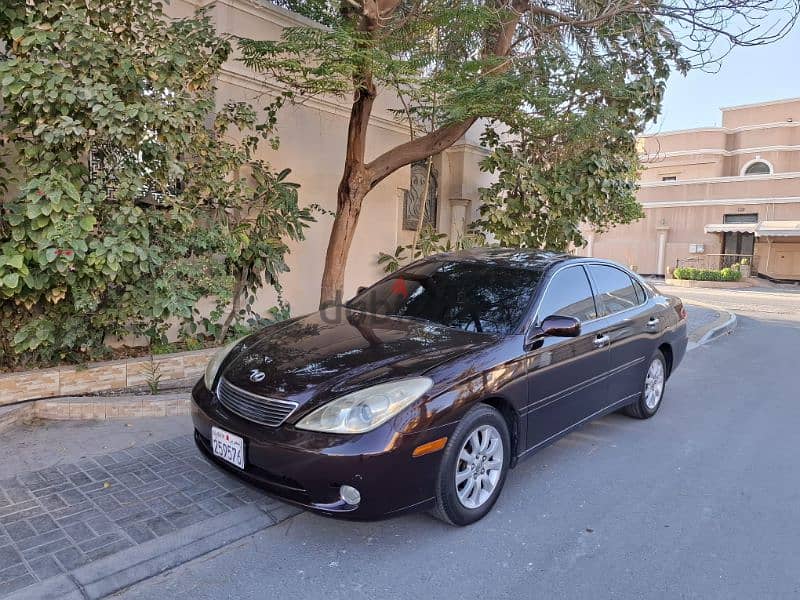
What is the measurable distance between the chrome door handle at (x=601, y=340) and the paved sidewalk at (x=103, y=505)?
2472 mm

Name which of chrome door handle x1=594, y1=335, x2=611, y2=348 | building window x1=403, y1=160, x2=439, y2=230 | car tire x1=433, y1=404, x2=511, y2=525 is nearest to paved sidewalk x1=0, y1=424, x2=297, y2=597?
car tire x1=433, y1=404, x2=511, y2=525

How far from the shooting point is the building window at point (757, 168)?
31.6m

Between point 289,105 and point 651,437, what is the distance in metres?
5.81

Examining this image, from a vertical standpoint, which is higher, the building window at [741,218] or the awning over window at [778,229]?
the building window at [741,218]

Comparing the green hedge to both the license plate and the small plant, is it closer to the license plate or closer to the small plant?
the small plant

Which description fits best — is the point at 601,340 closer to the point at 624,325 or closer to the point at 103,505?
the point at 624,325

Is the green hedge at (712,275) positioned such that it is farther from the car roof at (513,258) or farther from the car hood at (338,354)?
the car hood at (338,354)

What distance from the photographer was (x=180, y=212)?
16.5 ft

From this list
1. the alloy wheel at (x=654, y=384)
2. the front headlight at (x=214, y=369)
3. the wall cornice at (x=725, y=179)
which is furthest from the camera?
the wall cornice at (x=725, y=179)

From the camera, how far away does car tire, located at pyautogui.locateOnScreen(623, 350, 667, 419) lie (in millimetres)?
5188

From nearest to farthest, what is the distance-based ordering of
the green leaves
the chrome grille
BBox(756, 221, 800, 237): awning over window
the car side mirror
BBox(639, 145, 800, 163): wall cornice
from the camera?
the chrome grille < the car side mirror < the green leaves < BBox(756, 221, 800, 237): awning over window < BBox(639, 145, 800, 163): wall cornice

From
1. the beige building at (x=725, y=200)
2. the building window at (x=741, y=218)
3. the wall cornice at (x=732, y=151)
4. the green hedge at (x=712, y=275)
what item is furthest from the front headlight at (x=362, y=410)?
the wall cornice at (x=732, y=151)

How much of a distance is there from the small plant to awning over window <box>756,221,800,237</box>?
29.4 m

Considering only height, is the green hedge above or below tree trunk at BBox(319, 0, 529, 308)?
below
